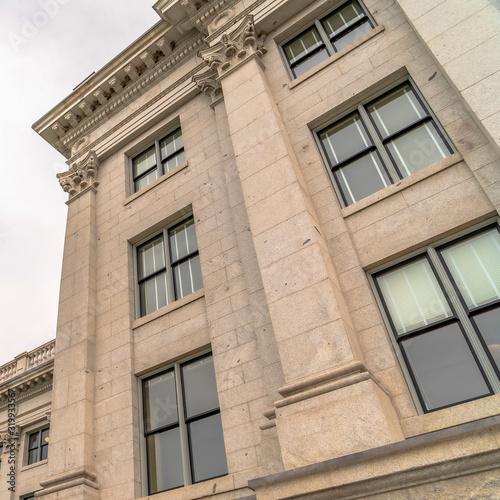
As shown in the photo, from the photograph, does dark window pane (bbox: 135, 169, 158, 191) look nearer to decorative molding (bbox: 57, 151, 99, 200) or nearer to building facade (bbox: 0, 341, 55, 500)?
decorative molding (bbox: 57, 151, 99, 200)

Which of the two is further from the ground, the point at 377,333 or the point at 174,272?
the point at 174,272

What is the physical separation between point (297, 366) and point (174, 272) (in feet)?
19.4

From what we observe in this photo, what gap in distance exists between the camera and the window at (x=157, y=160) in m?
15.2

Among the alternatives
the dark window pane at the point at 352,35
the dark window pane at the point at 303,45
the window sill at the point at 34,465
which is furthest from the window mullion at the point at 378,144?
the window sill at the point at 34,465

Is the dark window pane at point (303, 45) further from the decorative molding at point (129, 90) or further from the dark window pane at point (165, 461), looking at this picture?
the dark window pane at point (165, 461)

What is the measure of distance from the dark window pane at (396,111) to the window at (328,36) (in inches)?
102

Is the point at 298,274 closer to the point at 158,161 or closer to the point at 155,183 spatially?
the point at 155,183

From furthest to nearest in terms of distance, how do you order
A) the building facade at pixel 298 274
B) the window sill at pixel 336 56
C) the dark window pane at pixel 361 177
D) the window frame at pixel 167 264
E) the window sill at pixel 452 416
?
the window frame at pixel 167 264 → the window sill at pixel 336 56 → the dark window pane at pixel 361 177 → the building facade at pixel 298 274 → the window sill at pixel 452 416

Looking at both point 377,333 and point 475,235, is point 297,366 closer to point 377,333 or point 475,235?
point 377,333

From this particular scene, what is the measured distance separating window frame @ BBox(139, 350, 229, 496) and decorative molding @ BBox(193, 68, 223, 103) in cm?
803

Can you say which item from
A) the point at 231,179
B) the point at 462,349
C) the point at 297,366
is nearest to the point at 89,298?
the point at 231,179

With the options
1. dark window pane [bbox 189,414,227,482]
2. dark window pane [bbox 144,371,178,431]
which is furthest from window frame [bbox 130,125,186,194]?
A: dark window pane [bbox 189,414,227,482]

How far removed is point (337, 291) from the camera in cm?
860

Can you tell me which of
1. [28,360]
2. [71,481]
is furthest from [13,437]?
[71,481]
